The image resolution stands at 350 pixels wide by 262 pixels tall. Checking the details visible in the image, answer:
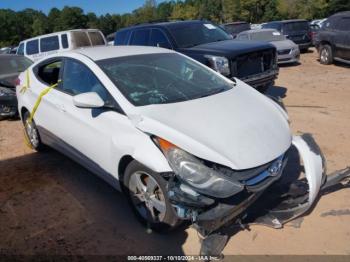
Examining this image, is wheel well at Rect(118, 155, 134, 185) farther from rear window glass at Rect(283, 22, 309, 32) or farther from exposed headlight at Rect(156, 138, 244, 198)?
rear window glass at Rect(283, 22, 309, 32)

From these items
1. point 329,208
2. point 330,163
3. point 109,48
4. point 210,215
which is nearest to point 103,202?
point 210,215

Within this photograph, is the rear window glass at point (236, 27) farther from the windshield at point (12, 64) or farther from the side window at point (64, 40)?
the windshield at point (12, 64)

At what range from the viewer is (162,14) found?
299 ft

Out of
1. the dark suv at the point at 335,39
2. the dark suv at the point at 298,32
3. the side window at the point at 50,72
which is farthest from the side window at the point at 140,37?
Result: the dark suv at the point at 298,32

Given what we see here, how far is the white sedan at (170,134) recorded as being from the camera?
314 centimetres

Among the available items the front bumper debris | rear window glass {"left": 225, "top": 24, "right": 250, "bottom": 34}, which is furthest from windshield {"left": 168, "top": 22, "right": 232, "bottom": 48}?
rear window glass {"left": 225, "top": 24, "right": 250, "bottom": 34}

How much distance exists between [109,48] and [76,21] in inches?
3133

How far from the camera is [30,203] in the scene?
176 inches

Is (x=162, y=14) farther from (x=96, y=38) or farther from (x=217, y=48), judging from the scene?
(x=217, y=48)

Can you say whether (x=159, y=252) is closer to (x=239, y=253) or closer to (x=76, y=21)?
(x=239, y=253)

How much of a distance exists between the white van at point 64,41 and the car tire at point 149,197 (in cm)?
1161

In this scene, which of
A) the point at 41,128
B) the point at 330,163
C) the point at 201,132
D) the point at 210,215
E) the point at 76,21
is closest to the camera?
the point at 210,215

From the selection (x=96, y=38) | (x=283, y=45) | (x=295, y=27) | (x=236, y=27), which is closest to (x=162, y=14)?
(x=236, y=27)

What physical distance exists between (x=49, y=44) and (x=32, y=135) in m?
10.4
